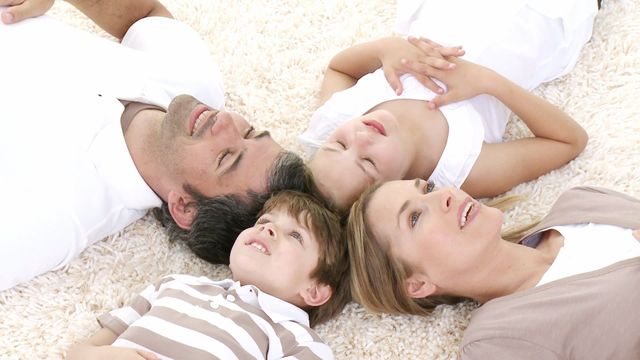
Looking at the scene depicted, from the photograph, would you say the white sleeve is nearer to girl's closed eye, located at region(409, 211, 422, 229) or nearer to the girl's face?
the girl's face

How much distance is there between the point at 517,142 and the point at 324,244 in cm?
62

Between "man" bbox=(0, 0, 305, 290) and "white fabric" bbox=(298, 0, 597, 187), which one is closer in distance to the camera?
"man" bbox=(0, 0, 305, 290)

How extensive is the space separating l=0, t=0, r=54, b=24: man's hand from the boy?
846mm

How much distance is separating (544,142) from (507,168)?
13 centimetres

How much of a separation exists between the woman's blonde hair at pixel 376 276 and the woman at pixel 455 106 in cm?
16

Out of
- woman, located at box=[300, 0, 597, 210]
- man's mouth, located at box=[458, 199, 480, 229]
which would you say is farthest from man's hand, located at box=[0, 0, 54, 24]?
man's mouth, located at box=[458, 199, 480, 229]

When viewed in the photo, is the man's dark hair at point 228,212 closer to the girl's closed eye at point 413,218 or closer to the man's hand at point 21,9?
Answer: the girl's closed eye at point 413,218

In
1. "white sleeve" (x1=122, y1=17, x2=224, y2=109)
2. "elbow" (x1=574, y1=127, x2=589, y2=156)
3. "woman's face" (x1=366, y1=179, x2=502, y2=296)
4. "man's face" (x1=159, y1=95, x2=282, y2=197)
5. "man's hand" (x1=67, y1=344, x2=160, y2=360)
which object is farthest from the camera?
"white sleeve" (x1=122, y1=17, x2=224, y2=109)

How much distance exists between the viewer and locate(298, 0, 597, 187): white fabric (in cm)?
183

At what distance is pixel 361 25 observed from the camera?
214 centimetres

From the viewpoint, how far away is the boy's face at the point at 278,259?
1450 mm

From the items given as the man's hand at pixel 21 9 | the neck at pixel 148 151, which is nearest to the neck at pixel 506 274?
the neck at pixel 148 151

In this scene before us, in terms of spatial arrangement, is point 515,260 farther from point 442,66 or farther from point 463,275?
point 442,66

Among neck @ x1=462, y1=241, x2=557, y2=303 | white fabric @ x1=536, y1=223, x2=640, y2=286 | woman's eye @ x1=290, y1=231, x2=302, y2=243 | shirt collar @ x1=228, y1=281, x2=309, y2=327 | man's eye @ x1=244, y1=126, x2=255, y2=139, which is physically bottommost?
shirt collar @ x1=228, y1=281, x2=309, y2=327
